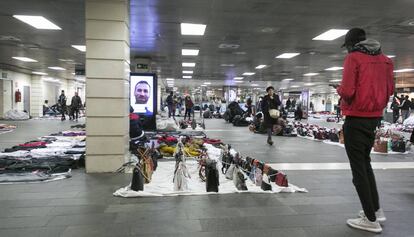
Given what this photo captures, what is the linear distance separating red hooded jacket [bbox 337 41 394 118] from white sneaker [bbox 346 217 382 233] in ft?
3.46

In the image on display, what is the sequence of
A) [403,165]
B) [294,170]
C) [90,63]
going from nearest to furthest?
[90,63] < [294,170] < [403,165]

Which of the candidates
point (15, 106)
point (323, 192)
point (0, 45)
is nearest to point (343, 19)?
point (323, 192)

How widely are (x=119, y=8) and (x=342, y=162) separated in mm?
5494

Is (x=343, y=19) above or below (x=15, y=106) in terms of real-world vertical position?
above

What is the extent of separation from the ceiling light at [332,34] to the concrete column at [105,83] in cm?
691

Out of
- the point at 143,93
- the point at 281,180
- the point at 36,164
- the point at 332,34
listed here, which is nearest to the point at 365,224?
the point at 281,180

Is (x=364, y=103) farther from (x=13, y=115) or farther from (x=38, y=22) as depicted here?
(x=13, y=115)

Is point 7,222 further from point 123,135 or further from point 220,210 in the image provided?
point 123,135

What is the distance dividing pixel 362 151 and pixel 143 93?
1024cm

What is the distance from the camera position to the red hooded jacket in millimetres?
3191

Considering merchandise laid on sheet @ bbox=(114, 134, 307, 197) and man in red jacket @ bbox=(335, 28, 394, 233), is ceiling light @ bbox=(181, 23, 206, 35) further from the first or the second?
man in red jacket @ bbox=(335, 28, 394, 233)

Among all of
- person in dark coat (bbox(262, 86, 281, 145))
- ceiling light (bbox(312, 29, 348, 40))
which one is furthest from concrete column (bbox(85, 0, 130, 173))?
ceiling light (bbox(312, 29, 348, 40))

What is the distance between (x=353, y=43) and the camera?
11.1 feet

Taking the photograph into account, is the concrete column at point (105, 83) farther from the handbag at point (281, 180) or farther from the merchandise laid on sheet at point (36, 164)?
the handbag at point (281, 180)
